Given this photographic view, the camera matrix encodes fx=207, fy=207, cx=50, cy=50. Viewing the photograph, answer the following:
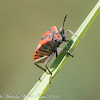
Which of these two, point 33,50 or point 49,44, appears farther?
point 33,50

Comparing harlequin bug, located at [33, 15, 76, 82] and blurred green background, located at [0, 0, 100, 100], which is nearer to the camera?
harlequin bug, located at [33, 15, 76, 82]

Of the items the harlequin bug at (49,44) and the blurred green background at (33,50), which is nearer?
the harlequin bug at (49,44)

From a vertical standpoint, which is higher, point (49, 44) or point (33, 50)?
point (49, 44)

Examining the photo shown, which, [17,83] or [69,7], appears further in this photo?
[69,7]

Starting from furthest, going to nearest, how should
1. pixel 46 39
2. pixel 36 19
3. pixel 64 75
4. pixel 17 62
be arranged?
pixel 36 19
pixel 17 62
pixel 64 75
pixel 46 39

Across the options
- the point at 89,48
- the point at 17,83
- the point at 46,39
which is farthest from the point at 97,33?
the point at 17,83

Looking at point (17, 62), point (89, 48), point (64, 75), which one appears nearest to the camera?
point (64, 75)

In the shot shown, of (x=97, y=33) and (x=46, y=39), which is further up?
(x=46, y=39)

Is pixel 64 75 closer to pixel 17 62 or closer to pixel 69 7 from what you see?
pixel 17 62
